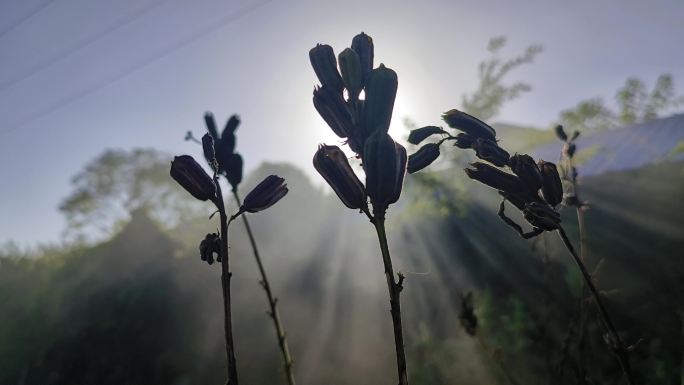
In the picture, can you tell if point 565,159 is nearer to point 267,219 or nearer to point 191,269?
point 191,269

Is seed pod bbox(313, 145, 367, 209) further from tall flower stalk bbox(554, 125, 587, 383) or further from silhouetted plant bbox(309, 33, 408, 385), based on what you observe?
tall flower stalk bbox(554, 125, 587, 383)

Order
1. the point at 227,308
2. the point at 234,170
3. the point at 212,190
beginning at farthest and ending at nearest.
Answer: the point at 234,170 < the point at 212,190 < the point at 227,308

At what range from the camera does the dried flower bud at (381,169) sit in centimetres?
99

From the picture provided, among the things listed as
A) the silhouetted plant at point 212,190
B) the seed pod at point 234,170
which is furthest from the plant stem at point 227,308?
the seed pod at point 234,170

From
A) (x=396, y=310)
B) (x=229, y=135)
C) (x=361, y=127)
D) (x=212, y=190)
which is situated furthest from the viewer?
(x=229, y=135)

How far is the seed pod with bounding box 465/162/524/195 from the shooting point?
4.49ft

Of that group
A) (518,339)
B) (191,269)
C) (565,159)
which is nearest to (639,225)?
(518,339)

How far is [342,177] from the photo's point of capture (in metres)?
1.03

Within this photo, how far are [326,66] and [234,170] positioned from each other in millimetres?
855

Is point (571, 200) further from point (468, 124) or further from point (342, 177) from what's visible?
point (342, 177)

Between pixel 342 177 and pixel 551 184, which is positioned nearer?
Answer: pixel 342 177

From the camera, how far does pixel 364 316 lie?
456 inches

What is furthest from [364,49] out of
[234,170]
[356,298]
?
[356,298]

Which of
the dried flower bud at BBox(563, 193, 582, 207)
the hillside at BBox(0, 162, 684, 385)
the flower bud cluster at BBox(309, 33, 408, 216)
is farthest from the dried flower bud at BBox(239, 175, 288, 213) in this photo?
the hillside at BBox(0, 162, 684, 385)
